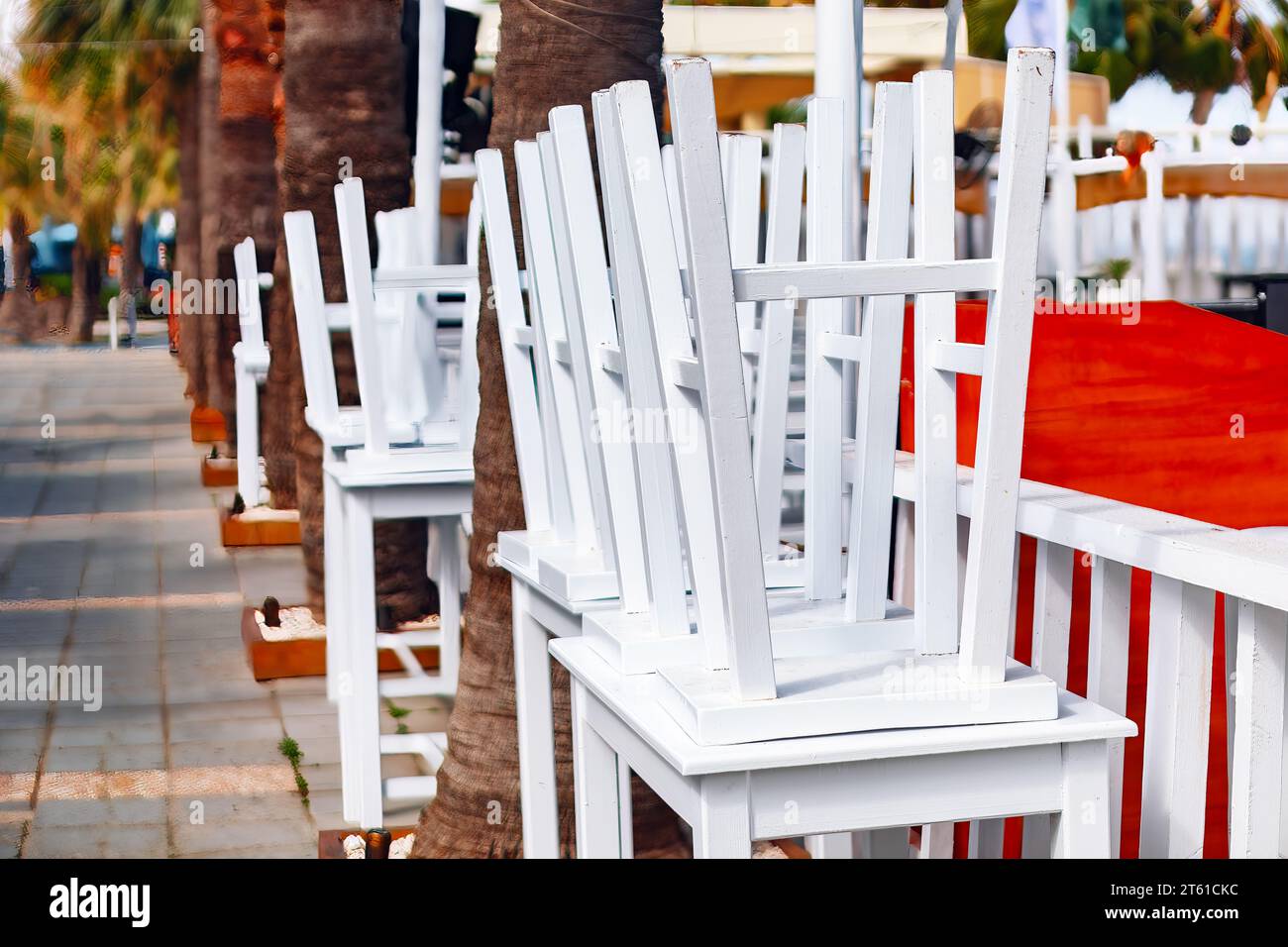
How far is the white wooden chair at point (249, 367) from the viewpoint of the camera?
29.0ft

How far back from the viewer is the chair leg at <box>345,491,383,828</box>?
4375 mm

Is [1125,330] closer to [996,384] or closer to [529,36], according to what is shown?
[996,384]

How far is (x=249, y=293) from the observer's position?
8930 millimetres

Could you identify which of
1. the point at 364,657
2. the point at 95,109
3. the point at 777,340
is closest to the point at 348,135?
the point at 364,657

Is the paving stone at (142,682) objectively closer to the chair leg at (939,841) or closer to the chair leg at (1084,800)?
the chair leg at (939,841)

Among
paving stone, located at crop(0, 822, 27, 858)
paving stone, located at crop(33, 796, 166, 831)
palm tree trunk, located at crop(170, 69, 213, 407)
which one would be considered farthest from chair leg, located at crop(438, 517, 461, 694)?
palm tree trunk, located at crop(170, 69, 213, 407)

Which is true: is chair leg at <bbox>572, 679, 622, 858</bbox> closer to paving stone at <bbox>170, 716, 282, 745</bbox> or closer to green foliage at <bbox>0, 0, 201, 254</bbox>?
paving stone at <bbox>170, 716, 282, 745</bbox>

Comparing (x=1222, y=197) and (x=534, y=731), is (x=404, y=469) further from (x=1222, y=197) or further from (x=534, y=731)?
(x=1222, y=197)

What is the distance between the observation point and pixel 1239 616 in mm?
1936

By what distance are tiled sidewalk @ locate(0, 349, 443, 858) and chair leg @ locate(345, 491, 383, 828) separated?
0.26 metres

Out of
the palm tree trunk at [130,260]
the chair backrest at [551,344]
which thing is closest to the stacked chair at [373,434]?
the chair backrest at [551,344]

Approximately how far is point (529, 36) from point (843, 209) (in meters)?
1.63

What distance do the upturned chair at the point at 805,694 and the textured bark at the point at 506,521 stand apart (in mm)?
1769

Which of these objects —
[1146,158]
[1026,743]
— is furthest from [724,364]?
[1146,158]
